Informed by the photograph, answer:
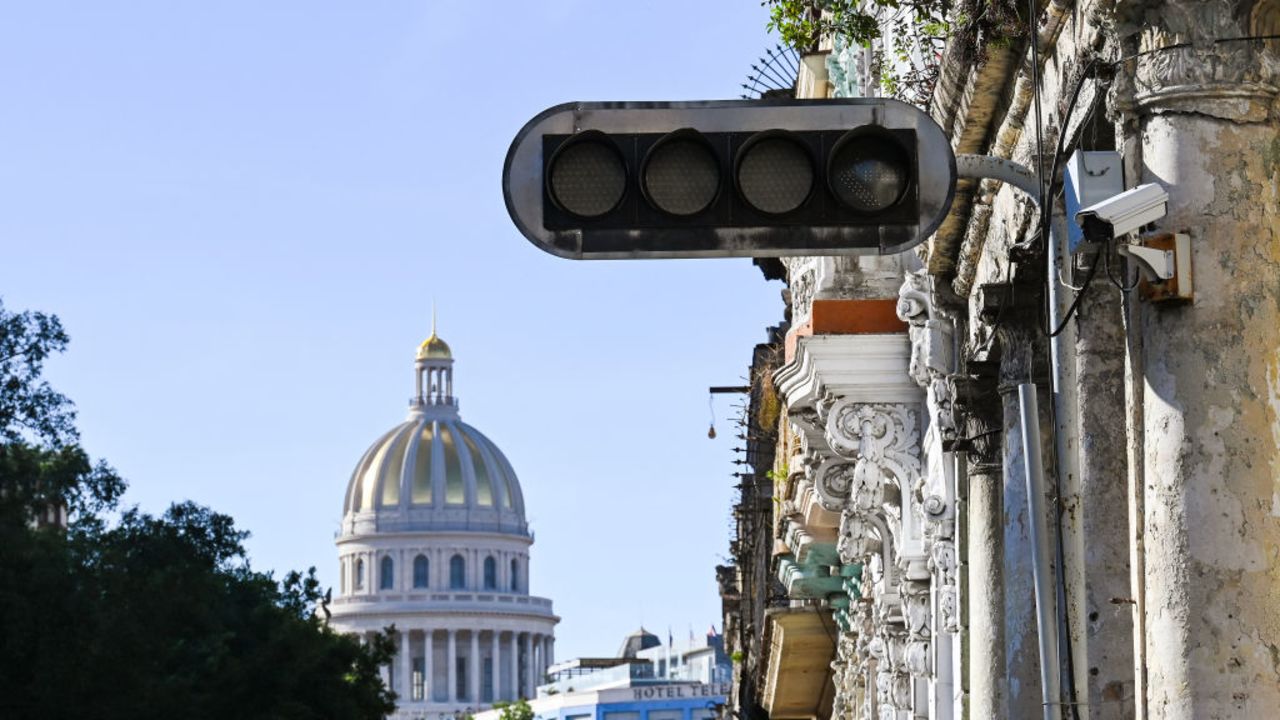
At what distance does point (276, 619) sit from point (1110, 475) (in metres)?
39.5

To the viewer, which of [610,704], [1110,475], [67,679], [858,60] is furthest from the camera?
[610,704]

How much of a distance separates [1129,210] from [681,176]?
5.63ft

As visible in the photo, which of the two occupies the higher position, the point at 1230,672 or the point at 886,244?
the point at 886,244

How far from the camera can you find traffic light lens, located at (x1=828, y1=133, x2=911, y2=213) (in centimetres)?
1015

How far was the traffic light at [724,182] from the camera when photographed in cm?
1008

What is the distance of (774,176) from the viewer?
10125mm

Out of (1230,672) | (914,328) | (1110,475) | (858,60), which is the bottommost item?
(1230,672)

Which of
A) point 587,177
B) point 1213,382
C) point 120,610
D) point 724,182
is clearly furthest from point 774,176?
point 120,610

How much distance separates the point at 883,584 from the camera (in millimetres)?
25422

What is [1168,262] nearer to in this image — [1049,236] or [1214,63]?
[1214,63]

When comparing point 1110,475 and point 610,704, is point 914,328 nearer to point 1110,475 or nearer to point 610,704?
point 1110,475

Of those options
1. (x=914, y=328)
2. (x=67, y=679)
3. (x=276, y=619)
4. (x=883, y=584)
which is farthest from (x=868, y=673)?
(x=276, y=619)

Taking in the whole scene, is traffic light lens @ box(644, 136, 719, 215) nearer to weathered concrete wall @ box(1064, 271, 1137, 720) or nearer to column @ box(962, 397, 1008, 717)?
weathered concrete wall @ box(1064, 271, 1137, 720)

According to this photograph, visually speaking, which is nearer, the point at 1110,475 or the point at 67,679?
the point at 1110,475
